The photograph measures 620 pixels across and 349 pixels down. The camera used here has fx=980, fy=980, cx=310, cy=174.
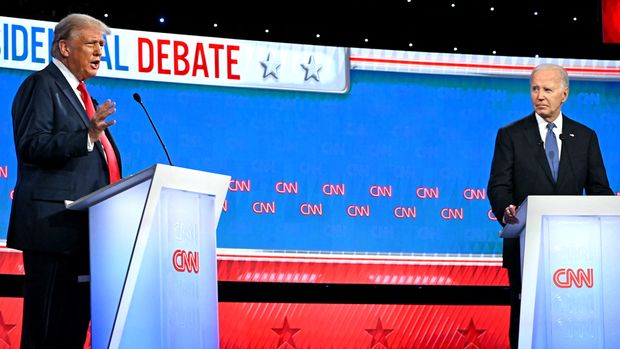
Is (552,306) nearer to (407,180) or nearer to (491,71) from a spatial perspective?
(407,180)

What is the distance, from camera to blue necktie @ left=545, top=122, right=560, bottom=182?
4016mm

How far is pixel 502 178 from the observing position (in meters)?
4.00

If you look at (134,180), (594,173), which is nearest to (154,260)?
(134,180)

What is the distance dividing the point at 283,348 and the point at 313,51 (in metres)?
1.62

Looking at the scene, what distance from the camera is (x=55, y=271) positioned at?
3088 millimetres

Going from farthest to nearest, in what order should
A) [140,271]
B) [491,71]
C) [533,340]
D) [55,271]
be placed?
[491,71], [533,340], [55,271], [140,271]

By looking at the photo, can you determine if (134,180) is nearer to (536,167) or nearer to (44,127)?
(44,127)

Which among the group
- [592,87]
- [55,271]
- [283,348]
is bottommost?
[283,348]

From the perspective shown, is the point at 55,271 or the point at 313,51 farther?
the point at 313,51

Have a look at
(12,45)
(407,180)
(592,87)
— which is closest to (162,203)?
(12,45)

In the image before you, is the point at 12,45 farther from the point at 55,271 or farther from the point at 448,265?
the point at 448,265

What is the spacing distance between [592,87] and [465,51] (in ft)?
Result: 2.56

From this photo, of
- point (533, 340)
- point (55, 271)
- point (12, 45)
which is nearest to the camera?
point (55, 271)

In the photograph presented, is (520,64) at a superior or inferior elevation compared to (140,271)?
superior
